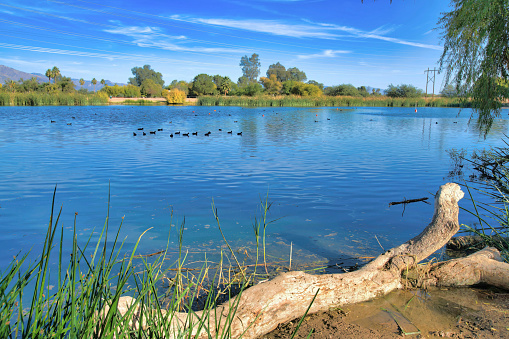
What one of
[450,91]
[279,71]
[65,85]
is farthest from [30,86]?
[279,71]

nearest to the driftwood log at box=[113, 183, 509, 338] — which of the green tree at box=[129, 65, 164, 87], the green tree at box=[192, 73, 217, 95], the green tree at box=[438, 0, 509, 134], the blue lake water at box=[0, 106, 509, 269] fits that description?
the blue lake water at box=[0, 106, 509, 269]

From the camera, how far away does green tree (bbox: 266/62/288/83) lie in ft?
511

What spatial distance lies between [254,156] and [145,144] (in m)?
5.50

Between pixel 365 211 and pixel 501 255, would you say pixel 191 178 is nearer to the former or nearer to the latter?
pixel 365 211

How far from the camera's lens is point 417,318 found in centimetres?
287

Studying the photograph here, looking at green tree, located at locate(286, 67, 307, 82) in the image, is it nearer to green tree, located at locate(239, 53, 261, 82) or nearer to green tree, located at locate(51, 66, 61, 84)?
green tree, located at locate(239, 53, 261, 82)

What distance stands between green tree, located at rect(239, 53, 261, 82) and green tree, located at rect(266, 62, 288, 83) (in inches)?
275

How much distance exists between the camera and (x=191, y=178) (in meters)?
8.96

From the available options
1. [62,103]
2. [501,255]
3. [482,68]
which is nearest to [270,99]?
[62,103]

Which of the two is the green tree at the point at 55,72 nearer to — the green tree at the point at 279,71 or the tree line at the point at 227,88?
the tree line at the point at 227,88

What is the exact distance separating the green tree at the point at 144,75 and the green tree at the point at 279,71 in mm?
54404

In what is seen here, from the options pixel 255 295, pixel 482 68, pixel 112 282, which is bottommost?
pixel 112 282

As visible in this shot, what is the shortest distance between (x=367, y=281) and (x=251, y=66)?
161087 millimetres

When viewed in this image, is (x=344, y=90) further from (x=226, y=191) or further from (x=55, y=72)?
(x=226, y=191)
